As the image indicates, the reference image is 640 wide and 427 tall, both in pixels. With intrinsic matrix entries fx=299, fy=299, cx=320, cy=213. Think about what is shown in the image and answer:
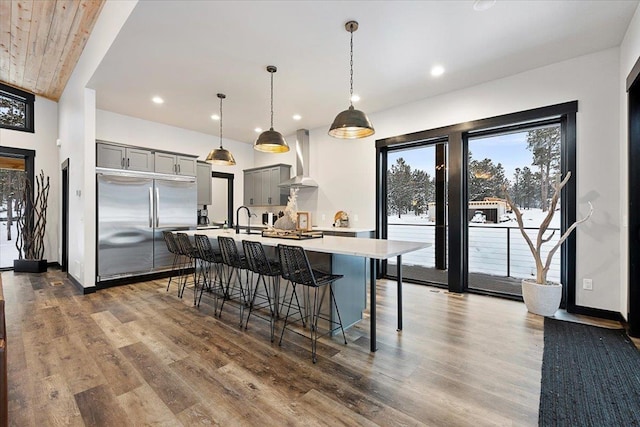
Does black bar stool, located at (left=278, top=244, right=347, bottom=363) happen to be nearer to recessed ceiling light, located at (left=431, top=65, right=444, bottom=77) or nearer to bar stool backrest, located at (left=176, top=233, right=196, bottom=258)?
bar stool backrest, located at (left=176, top=233, right=196, bottom=258)

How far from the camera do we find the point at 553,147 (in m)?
3.82

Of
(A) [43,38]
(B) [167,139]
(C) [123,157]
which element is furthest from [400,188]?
(A) [43,38]

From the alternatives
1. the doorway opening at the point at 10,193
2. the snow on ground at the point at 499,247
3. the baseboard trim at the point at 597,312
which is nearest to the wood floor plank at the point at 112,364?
the snow on ground at the point at 499,247

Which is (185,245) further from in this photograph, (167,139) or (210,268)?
(167,139)

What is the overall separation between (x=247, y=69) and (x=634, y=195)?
4.31 metres

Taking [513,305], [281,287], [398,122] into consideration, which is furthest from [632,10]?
[281,287]

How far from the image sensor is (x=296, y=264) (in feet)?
8.39

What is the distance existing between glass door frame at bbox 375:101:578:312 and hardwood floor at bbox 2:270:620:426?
2.63 ft

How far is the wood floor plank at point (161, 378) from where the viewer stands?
190 centimetres

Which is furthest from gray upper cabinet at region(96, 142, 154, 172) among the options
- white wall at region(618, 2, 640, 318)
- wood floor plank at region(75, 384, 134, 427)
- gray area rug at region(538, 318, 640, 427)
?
white wall at region(618, 2, 640, 318)

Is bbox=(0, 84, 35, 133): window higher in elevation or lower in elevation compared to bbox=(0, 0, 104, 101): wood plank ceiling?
lower

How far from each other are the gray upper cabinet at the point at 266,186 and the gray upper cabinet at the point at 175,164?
1622 mm

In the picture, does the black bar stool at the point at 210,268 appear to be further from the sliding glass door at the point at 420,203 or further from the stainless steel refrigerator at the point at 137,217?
the sliding glass door at the point at 420,203

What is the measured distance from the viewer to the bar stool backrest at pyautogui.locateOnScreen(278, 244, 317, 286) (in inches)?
97.7
